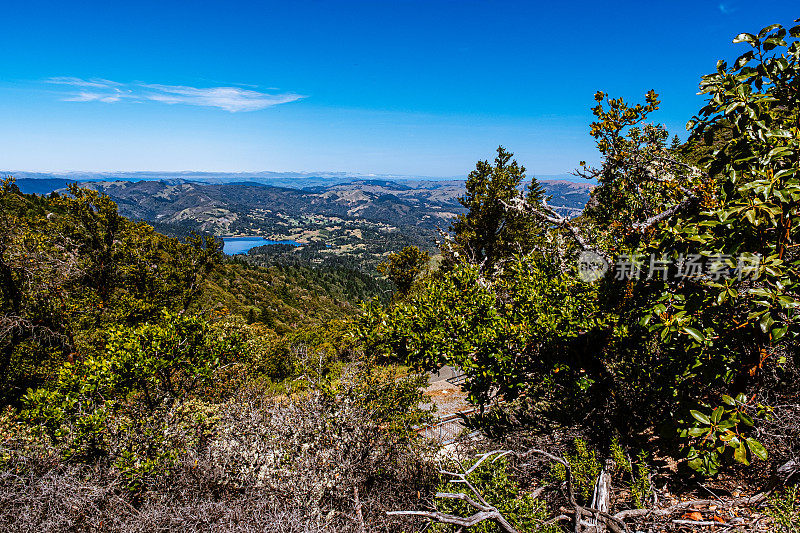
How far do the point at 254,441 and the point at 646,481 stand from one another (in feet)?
25.7

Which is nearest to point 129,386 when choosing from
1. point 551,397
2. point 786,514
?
point 551,397

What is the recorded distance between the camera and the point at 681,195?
24.7 ft

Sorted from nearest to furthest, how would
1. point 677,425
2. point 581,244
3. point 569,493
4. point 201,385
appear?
1. point 677,425
2. point 569,493
3. point 581,244
4. point 201,385

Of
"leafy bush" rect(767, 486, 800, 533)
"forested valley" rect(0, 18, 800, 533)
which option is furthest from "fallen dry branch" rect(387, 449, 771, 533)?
"leafy bush" rect(767, 486, 800, 533)

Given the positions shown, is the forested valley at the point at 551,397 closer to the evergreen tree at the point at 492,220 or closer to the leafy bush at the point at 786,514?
the leafy bush at the point at 786,514

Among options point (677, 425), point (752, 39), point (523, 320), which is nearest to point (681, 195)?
point (523, 320)

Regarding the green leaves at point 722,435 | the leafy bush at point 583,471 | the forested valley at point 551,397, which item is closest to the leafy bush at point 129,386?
the forested valley at point 551,397

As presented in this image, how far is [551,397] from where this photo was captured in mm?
8398

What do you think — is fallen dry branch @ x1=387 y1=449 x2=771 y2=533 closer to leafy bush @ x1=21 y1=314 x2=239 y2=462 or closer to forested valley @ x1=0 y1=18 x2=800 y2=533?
forested valley @ x1=0 y1=18 x2=800 y2=533

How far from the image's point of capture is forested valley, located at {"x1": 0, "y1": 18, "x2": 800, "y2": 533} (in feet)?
10.8

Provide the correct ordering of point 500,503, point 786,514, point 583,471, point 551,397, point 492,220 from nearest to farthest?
point 786,514
point 500,503
point 583,471
point 551,397
point 492,220

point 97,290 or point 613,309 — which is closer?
point 613,309

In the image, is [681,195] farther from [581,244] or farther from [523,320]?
[523,320]

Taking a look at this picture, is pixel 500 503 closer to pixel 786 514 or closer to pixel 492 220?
pixel 786 514
